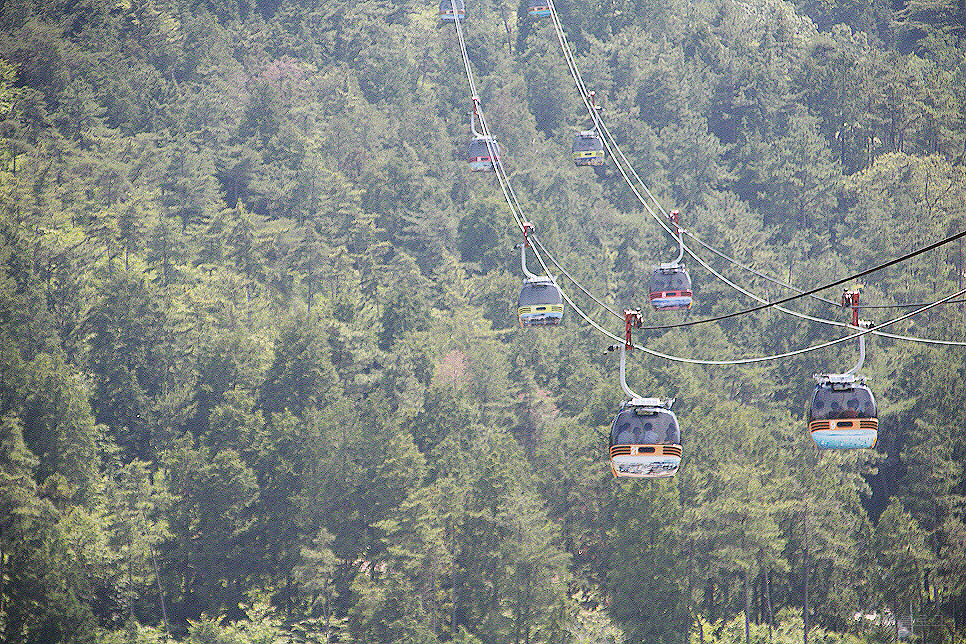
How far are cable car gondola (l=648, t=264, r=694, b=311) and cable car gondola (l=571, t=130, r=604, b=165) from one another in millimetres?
18951

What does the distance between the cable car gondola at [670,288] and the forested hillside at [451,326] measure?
694cm

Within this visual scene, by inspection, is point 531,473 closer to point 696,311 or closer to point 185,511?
point 185,511

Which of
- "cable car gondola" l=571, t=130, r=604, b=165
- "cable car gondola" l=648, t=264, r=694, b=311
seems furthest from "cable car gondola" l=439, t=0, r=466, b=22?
"cable car gondola" l=648, t=264, r=694, b=311

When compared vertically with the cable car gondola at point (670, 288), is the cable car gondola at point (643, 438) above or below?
below

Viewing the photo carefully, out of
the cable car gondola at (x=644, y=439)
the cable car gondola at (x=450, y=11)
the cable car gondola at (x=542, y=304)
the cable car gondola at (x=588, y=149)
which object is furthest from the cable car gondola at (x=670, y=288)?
the cable car gondola at (x=450, y=11)

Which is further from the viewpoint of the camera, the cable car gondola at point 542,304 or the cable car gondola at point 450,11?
the cable car gondola at point 450,11

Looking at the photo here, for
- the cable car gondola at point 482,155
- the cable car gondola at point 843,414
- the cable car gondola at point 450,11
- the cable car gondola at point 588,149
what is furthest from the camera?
the cable car gondola at point 450,11

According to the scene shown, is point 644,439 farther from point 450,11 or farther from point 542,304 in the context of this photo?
point 450,11

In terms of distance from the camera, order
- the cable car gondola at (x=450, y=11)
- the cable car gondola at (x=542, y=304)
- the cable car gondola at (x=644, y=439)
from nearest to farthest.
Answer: the cable car gondola at (x=644, y=439)
the cable car gondola at (x=542, y=304)
the cable car gondola at (x=450, y=11)

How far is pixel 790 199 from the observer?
11756 centimetres

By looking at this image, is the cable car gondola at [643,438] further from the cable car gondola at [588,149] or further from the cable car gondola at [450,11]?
the cable car gondola at [450,11]

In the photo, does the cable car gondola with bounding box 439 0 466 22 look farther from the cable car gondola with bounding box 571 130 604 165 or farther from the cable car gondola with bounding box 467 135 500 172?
the cable car gondola with bounding box 467 135 500 172

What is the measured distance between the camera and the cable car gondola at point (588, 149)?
2506 inches

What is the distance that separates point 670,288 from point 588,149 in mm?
19707
